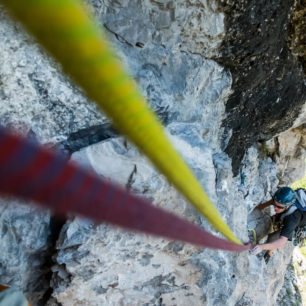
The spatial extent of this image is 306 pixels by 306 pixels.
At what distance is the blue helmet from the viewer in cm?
255

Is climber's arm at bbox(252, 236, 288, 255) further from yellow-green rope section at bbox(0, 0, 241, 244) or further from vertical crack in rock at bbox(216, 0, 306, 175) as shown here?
yellow-green rope section at bbox(0, 0, 241, 244)

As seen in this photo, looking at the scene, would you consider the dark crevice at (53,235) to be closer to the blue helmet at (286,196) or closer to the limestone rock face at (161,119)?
the limestone rock face at (161,119)

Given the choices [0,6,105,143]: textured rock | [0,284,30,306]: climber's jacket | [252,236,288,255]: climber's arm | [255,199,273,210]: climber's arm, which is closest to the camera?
[0,284,30,306]: climber's jacket

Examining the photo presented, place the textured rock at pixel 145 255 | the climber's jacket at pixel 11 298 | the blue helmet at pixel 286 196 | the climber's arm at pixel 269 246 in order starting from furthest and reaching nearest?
the blue helmet at pixel 286 196 → the climber's arm at pixel 269 246 → the textured rock at pixel 145 255 → the climber's jacket at pixel 11 298

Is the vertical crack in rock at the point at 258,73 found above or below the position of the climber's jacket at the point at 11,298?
above

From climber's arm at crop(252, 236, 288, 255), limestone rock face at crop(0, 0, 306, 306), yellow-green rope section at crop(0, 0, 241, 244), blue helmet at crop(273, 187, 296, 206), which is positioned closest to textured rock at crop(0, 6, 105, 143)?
limestone rock face at crop(0, 0, 306, 306)

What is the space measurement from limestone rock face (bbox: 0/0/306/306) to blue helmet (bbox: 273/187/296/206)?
78 cm

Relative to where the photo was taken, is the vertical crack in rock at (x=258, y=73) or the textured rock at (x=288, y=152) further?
the textured rock at (x=288, y=152)

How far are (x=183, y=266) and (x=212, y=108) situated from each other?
909mm

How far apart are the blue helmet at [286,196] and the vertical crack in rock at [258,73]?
1.39 feet

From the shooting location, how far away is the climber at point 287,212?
2561 mm

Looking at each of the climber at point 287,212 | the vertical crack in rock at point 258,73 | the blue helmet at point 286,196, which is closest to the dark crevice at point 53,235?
the vertical crack in rock at point 258,73

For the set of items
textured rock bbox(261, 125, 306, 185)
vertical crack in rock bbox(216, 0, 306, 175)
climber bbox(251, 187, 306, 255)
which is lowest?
climber bbox(251, 187, 306, 255)

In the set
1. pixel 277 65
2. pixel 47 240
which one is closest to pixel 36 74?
pixel 47 240
